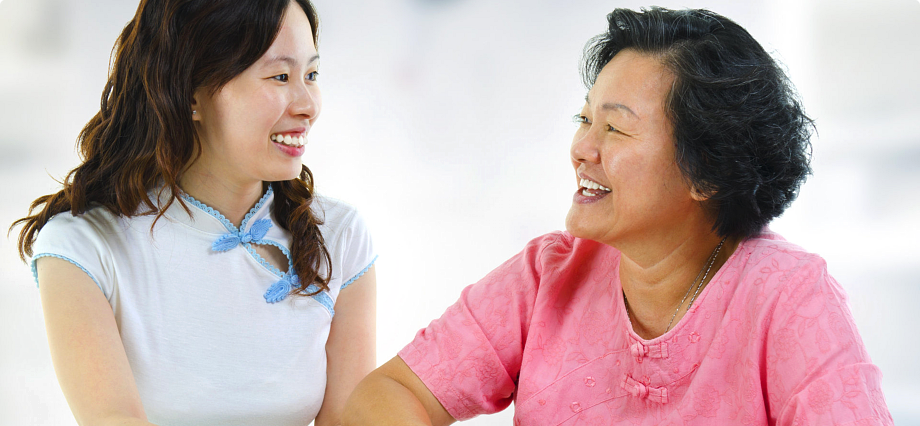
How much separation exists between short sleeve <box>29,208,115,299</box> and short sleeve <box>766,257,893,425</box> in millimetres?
1386

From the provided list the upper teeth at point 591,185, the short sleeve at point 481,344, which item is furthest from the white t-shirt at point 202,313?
the upper teeth at point 591,185

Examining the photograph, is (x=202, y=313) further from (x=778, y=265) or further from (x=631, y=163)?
(x=778, y=265)

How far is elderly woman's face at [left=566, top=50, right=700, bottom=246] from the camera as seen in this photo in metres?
1.41

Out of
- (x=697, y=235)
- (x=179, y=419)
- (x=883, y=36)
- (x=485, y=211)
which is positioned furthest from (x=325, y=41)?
(x=883, y=36)

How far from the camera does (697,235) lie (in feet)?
4.90

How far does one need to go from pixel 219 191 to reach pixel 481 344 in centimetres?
74

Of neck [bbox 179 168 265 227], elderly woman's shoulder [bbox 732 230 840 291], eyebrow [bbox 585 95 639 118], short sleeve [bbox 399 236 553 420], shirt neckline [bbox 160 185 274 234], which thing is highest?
eyebrow [bbox 585 95 639 118]

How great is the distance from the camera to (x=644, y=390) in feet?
4.65

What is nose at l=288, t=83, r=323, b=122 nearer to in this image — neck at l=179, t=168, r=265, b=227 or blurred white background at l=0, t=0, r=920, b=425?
neck at l=179, t=168, r=265, b=227

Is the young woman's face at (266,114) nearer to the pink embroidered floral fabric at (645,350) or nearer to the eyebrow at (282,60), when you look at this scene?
the eyebrow at (282,60)

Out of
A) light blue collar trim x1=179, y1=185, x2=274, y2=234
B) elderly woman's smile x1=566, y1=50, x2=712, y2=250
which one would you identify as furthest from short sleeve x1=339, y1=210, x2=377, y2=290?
elderly woman's smile x1=566, y1=50, x2=712, y2=250

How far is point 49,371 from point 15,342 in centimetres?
14

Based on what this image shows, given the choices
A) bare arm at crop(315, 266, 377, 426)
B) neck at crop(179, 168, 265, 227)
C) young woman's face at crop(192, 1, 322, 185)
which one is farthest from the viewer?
bare arm at crop(315, 266, 377, 426)

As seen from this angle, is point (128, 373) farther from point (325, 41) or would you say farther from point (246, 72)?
point (325, 41)
